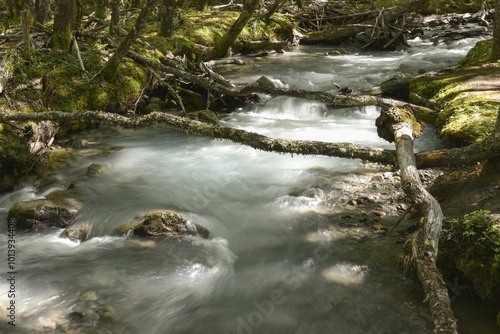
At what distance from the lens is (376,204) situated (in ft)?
16.0

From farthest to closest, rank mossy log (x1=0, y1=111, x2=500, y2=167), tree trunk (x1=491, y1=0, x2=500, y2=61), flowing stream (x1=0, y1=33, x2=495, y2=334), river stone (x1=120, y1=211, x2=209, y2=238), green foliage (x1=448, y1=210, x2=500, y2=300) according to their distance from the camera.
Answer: tree trunk (x1=491, y1=0, x2=500, y2=61) < river stone (x1=120, y1=211, x2=209, y2=238) < mossy log (x1=0, y1=111, x2=500, y2=167) < flowing stream (x1=0, y1=33, x2=495, y2=334) < green foliage (x1=448, y1=210, x2=500, y2=300)

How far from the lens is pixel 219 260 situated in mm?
4266

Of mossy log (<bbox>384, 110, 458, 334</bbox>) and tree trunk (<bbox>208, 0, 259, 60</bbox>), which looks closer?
mossy log (<bbox>384, 110, 458, 334</bbox>)

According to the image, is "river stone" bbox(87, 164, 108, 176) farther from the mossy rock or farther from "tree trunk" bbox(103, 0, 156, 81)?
"tree trunk" bbox(103, 0, 156, 81)

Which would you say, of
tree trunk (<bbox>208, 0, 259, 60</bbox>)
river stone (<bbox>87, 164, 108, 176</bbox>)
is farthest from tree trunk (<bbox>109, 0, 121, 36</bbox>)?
river stone (<bbox>87, 164, 108, 176</bbox>)

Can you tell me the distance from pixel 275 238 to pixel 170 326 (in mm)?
1646

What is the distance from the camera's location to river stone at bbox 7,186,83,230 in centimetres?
468

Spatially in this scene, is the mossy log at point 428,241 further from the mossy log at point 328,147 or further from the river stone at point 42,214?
the river stone at point 42,214

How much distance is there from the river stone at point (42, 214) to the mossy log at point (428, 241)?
3987 mm

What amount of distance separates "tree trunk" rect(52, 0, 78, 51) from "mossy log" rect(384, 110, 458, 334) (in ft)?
22.3

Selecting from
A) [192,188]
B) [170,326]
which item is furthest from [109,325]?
[192,188]

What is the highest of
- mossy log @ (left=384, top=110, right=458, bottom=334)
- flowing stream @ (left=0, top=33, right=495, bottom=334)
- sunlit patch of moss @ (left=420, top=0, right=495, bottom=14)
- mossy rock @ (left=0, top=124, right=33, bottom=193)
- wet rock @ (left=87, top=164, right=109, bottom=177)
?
sunlit patch of moss @ (left=420, top=0, right=495, bottom=14)

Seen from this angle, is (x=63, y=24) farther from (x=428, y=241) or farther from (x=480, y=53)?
(x=480, y=53)

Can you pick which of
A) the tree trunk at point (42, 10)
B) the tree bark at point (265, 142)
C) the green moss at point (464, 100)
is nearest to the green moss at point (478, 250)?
the tree bark at point (265, 142)
